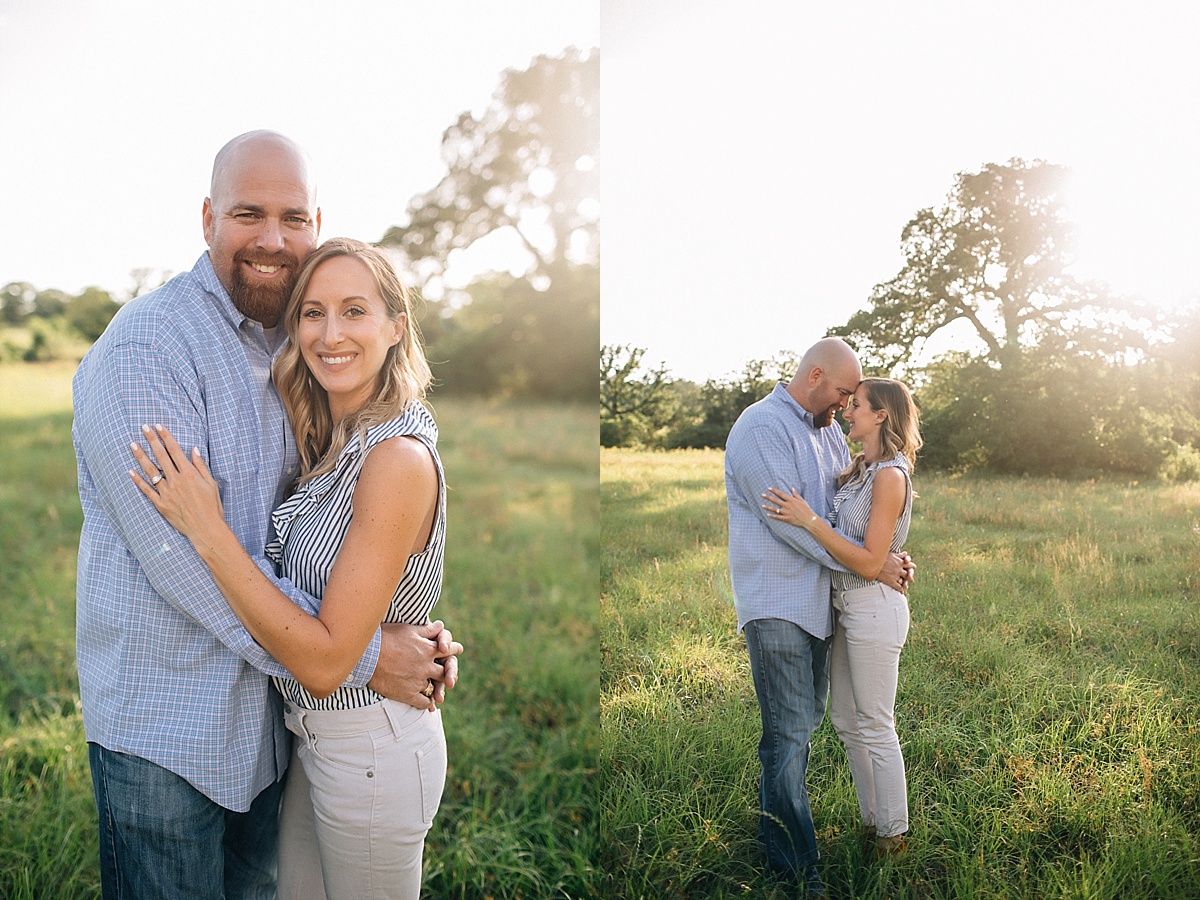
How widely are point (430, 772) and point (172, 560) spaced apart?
0.63 m

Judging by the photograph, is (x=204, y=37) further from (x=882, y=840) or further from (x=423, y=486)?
(x=882, y=840)

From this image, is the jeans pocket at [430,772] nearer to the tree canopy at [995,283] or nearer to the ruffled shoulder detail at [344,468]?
the ruffled shoulder detail at [344,468]

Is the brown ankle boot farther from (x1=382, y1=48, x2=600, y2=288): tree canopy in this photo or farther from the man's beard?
(x1=382, y1=48, x2=600, y2=288): tree canopy

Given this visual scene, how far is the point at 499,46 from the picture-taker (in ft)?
22.0

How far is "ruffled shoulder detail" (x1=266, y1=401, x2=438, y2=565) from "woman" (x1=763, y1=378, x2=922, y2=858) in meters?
1.19

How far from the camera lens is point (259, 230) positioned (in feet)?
5.75

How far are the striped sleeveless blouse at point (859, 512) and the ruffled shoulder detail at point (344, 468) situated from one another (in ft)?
4.26

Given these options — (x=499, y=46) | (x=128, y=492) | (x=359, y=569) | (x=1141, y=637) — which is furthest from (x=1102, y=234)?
(x=499, y=46)

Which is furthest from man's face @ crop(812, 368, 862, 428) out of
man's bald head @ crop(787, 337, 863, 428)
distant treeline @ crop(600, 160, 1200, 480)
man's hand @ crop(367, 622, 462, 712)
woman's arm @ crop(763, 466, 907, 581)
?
man's hand @ crop(367, 622, 462, 712)

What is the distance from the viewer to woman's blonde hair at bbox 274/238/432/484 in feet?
5.58

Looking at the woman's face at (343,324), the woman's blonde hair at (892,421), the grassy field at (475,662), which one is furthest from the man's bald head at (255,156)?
the grassy field at (475,662)

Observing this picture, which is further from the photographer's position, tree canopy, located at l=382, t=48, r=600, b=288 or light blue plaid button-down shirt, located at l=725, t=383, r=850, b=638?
tree canopy, located at l=382, t=48, r=600, b=288

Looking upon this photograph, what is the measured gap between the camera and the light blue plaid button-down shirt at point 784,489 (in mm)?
2459

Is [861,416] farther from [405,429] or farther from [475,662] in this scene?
[475,662]
